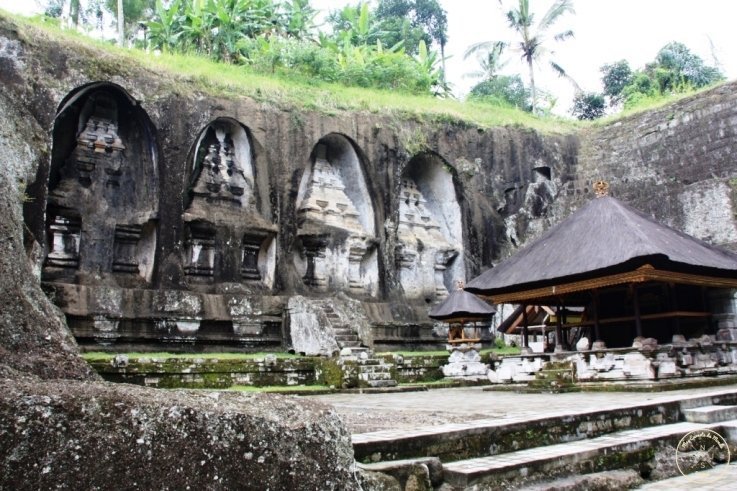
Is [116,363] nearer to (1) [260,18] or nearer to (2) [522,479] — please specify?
(2) [522,479]

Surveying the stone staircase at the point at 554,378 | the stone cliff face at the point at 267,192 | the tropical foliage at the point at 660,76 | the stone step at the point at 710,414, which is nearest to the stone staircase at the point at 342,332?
the stone cliff face at the point at 267,192

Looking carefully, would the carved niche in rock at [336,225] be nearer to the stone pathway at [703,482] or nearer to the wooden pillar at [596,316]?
the wooden pillar at [596,316]

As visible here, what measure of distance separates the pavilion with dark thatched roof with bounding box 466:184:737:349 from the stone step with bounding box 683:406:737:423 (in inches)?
170

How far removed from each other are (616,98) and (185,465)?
35013 mm

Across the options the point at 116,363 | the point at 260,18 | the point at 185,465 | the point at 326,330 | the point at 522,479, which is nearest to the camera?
the point at 185,465

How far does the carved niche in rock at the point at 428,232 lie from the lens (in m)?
19.2

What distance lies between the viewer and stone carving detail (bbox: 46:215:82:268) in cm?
1382

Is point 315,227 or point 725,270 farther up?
point 315,227

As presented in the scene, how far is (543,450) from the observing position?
4668 mm

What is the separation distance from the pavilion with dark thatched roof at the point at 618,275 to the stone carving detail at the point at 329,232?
4881mm

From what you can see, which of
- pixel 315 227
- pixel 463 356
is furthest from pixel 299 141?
pixel 463 356

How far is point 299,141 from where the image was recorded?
54.7ft

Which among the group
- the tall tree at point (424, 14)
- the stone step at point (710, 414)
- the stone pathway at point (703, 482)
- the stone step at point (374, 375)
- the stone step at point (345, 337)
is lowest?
the stone pathway at point (703, 482)

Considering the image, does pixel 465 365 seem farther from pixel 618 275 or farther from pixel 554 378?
pixel 618 275
